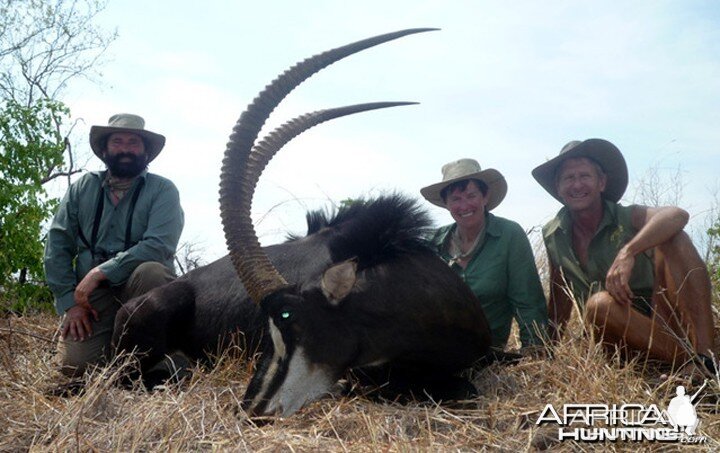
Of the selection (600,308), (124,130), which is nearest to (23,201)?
(124,130)

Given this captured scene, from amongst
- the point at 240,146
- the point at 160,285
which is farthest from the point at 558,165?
the point at 160,285

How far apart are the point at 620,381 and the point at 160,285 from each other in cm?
304

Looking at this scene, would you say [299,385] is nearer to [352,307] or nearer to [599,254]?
[352,307]

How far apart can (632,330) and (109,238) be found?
3.66 m

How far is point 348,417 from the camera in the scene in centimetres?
328

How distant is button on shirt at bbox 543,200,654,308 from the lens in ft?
14.5

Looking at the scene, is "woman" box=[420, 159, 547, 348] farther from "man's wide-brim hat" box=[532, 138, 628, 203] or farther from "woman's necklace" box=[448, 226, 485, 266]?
"man's wide-brim hat" box=[532, 138, 628, 203]

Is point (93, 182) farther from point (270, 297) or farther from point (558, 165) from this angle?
point (558, 165)

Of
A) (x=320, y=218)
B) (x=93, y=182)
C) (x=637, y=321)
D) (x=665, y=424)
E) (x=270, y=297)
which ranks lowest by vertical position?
(x=665, y=424)

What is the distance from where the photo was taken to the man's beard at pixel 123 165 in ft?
18.4

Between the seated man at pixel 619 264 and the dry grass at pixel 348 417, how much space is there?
192 millimetres

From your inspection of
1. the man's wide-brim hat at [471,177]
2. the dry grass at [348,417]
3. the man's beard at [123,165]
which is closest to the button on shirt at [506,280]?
the man's wide-brim hat at [471,177]

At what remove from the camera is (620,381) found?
364 centimetres
